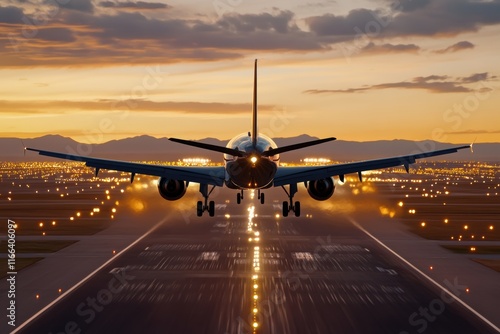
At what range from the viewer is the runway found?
163ft

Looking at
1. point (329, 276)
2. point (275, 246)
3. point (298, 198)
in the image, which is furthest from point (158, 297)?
point (298, 198)

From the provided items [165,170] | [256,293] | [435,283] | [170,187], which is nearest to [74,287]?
[170,187]

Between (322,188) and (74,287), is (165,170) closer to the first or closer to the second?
(74,287)

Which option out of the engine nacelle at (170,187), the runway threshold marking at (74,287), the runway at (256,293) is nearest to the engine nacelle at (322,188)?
the runway at (256,293)

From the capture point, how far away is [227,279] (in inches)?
2554

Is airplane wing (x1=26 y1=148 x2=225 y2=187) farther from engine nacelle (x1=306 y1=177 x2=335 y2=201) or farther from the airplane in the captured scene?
engine nacelle (x1=306 y1=177 x2=335 y2=201)

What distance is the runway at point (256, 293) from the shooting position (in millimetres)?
49719

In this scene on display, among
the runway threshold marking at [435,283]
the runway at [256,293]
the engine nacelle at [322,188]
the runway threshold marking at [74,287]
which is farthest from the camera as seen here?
the engine nacelle at [322,188]

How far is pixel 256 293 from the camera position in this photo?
59281mm

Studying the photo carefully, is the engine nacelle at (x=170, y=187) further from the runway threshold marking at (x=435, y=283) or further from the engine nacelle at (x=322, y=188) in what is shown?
the runway threshold marking at (x=435, y=283)

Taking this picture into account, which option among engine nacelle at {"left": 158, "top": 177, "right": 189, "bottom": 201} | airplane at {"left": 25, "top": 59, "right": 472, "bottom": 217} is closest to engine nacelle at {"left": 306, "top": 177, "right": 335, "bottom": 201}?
airplane at {"left": 25, "top": 59, "right": 472, "bottom": 217}

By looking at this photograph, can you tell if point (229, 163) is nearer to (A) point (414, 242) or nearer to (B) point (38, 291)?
(B) point (38, 291)

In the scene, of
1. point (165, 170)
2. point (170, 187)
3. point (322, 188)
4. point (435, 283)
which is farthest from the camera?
point (322, 188)

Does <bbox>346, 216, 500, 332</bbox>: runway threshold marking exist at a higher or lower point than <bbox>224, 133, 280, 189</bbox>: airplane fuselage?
lower
